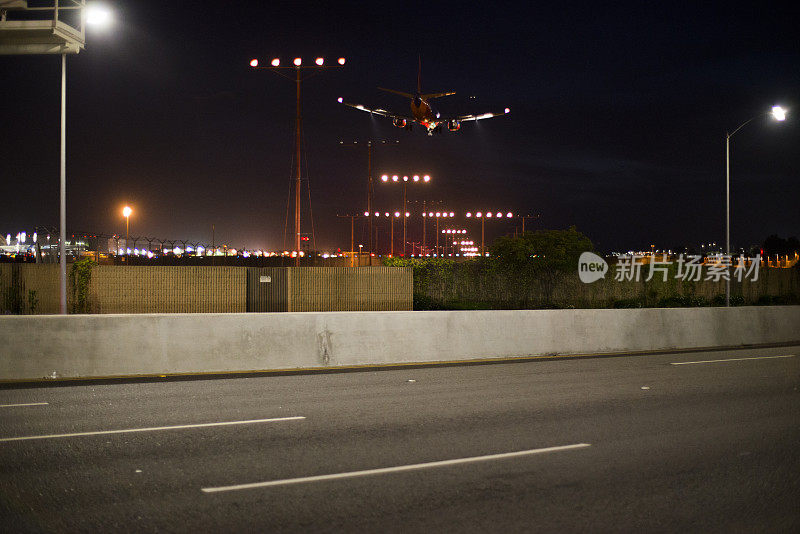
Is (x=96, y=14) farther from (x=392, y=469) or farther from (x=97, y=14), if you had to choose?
(x=392, y=469)

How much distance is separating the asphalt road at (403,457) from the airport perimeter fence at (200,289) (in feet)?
42.6

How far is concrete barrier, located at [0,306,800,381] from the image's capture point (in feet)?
42.8

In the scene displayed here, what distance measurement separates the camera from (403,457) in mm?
7316

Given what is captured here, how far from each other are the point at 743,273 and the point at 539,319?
1122 inches

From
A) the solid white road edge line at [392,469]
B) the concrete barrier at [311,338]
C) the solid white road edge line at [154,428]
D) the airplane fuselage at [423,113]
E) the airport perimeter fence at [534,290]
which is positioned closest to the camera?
the solid white road edge line at [392,469]

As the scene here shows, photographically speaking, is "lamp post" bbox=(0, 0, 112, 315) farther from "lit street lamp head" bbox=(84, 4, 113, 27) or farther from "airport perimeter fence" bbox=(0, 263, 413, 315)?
"airport perimeter fence" bbox=(0, 263, 413, 315)

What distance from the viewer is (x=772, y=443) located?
319 inches

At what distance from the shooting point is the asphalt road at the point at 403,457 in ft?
18.2

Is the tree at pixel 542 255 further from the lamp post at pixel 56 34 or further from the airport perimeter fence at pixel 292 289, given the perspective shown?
the lamp post at pixel 56 34

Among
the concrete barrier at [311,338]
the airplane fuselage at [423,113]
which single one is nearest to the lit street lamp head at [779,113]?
the concrete barrier at [311,338]

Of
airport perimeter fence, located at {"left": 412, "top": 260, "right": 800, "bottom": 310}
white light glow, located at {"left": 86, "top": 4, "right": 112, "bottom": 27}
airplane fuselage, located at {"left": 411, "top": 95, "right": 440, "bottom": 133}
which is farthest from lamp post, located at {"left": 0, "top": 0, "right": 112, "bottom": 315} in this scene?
airplane fuselage, located at {"left": 411, "top": 95, "right": 440, "bottom": 133}

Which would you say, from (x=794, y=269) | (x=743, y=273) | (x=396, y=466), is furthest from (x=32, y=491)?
(x=794, y=269)

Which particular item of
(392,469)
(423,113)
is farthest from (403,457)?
(423,113)

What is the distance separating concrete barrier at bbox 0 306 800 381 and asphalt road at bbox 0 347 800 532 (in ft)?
4.05
